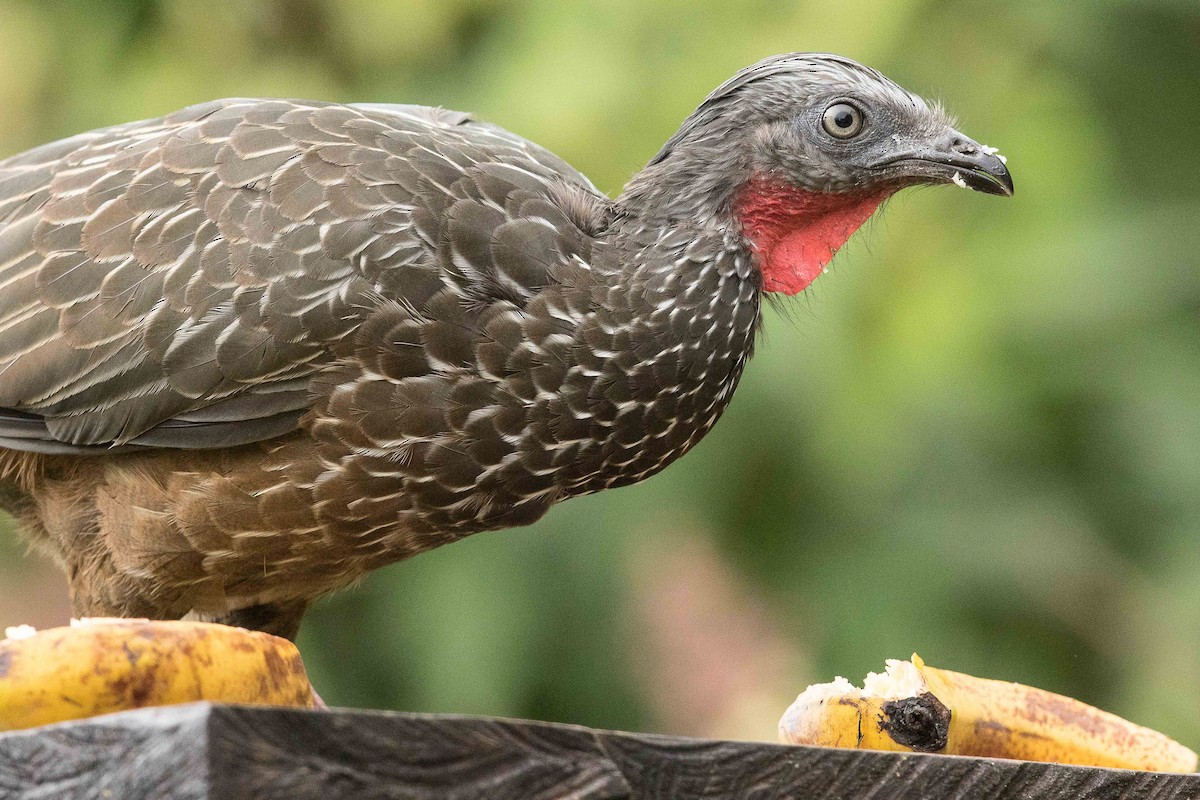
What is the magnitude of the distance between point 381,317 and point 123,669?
1.20m

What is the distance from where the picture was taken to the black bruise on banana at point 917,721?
92.6 inches

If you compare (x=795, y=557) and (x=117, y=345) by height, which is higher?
(x=117, y=345)

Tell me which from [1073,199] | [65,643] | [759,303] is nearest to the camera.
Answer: [65,643]

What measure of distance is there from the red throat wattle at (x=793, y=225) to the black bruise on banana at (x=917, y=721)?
109 cm

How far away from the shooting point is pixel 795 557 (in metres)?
5.08

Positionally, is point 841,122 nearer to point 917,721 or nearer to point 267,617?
point 917,721

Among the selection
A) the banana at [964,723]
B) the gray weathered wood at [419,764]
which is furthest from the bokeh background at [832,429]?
the gray weathered wood at [419,764]

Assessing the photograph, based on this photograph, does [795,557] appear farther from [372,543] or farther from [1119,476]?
[372,543]

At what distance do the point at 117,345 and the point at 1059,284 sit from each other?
3.16m

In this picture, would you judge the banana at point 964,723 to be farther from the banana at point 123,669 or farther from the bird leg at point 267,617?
the bird leg at point 267,617

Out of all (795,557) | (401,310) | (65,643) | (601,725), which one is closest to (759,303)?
(401,310)

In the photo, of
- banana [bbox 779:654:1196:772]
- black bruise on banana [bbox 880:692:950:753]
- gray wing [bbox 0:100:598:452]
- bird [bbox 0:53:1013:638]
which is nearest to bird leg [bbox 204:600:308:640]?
bird [bbox 0:53:1013:638]

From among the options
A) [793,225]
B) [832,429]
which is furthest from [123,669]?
[832,429]

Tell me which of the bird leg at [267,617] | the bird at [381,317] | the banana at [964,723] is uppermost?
the bird at [381,317]
